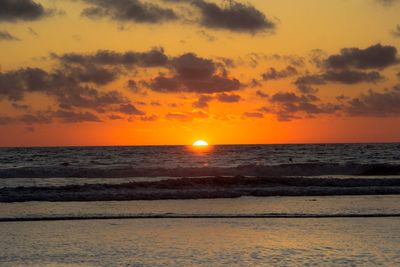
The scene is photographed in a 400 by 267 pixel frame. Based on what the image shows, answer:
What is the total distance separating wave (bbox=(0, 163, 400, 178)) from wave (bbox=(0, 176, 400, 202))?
54.8 ft

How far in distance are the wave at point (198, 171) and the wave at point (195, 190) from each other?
16.7 m

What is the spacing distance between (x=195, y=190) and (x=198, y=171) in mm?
24945

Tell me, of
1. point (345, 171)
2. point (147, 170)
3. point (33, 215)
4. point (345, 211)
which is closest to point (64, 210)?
point (33, 215)

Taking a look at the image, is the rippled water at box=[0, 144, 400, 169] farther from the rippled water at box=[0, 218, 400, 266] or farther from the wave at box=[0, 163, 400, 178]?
the rippled water at box=[0, 218, 400, 266]

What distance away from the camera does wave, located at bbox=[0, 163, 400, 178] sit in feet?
178

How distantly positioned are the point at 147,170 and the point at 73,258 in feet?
150

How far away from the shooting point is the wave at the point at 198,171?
5441cm

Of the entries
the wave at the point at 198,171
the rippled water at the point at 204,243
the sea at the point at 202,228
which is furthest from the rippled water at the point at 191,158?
the rippled water at the point at 204,243

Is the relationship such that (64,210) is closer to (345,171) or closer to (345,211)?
(345,211)

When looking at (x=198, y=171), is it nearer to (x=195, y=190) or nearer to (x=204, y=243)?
(x=195, y=190)

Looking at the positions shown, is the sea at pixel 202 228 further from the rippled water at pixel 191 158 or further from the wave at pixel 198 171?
the rippled water at pixel 191 158

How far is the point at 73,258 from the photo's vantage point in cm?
1183

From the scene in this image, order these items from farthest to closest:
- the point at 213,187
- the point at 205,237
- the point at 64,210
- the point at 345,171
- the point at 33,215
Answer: the point at 345,171 < the point at 213,187 < the point at 64,210 < the point at 33,215 < the point at 205,237

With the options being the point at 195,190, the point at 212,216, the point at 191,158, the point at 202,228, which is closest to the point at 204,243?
the point at 202,228
